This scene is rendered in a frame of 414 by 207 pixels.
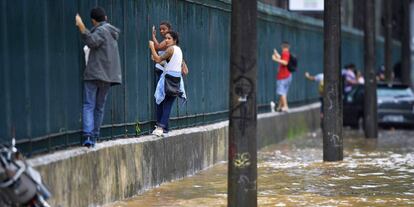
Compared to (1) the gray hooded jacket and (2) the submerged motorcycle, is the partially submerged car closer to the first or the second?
(1) the gray hooded jacket

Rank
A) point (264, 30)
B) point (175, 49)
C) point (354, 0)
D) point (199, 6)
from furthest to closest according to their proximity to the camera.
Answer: point (354, 0)
point (264, 30)
point (199, 6)
point (175, 49)

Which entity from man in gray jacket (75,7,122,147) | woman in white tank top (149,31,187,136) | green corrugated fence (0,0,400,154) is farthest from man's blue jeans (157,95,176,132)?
man in gray jacket (75,7,122,147)

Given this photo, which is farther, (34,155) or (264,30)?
(264,30)

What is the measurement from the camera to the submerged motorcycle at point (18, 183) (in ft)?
30.7

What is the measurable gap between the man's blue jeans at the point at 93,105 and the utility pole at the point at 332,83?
713 centimetres

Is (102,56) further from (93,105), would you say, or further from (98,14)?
(93,105)

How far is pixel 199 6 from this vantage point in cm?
1958

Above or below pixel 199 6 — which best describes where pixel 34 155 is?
below

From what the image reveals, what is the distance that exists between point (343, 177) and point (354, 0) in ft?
123

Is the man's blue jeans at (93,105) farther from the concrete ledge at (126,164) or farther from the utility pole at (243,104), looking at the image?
the utility pole at (243,104)

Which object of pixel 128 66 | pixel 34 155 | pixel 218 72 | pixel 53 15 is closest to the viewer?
pixel 34 155

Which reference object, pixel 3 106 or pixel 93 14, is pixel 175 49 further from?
pixel 3 106

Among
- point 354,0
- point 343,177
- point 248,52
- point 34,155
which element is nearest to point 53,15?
point 34,155

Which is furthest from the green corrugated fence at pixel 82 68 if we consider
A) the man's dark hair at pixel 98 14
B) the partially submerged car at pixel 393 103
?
the partially submerged car at pixel 393 103
